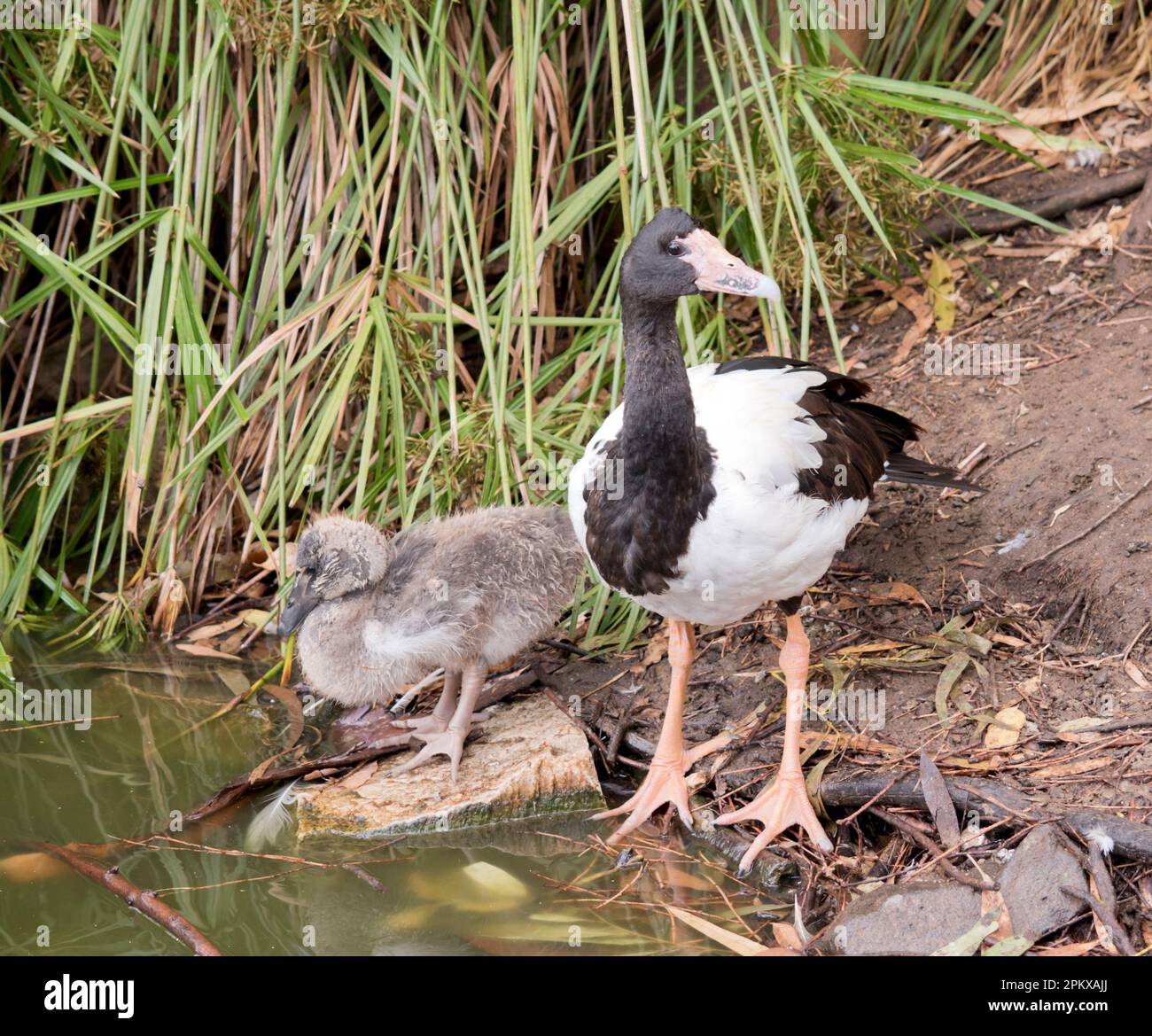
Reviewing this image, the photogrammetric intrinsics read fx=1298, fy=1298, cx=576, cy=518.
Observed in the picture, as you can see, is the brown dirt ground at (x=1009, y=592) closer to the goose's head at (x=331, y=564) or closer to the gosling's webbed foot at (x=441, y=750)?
the gosling's webbed foot at (x=441, y=750)

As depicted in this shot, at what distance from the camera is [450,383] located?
3.76 metres

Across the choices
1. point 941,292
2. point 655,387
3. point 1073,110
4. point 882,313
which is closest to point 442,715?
point 655,387

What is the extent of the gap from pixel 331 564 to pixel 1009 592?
190 cm

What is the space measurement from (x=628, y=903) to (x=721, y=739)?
26.9 inches

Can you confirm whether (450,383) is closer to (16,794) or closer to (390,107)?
(390,107)

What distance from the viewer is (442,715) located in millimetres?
3684

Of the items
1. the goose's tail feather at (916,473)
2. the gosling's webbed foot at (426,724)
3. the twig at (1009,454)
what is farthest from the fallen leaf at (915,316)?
the gosling's webbed foot at (426,724)

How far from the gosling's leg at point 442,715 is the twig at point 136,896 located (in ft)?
2.97

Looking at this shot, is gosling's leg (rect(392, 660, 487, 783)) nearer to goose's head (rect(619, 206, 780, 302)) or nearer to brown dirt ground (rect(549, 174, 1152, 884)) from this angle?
brown dirt ground (rect(549, 174, 1152, 884))

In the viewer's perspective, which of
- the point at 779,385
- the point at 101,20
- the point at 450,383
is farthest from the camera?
the point at 101,20

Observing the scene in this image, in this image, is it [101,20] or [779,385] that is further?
[101,20]

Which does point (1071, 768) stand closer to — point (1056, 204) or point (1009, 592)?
point (1009, 592)

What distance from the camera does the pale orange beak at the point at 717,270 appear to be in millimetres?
2961

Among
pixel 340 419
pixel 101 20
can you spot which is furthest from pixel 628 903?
pixel 101 20
